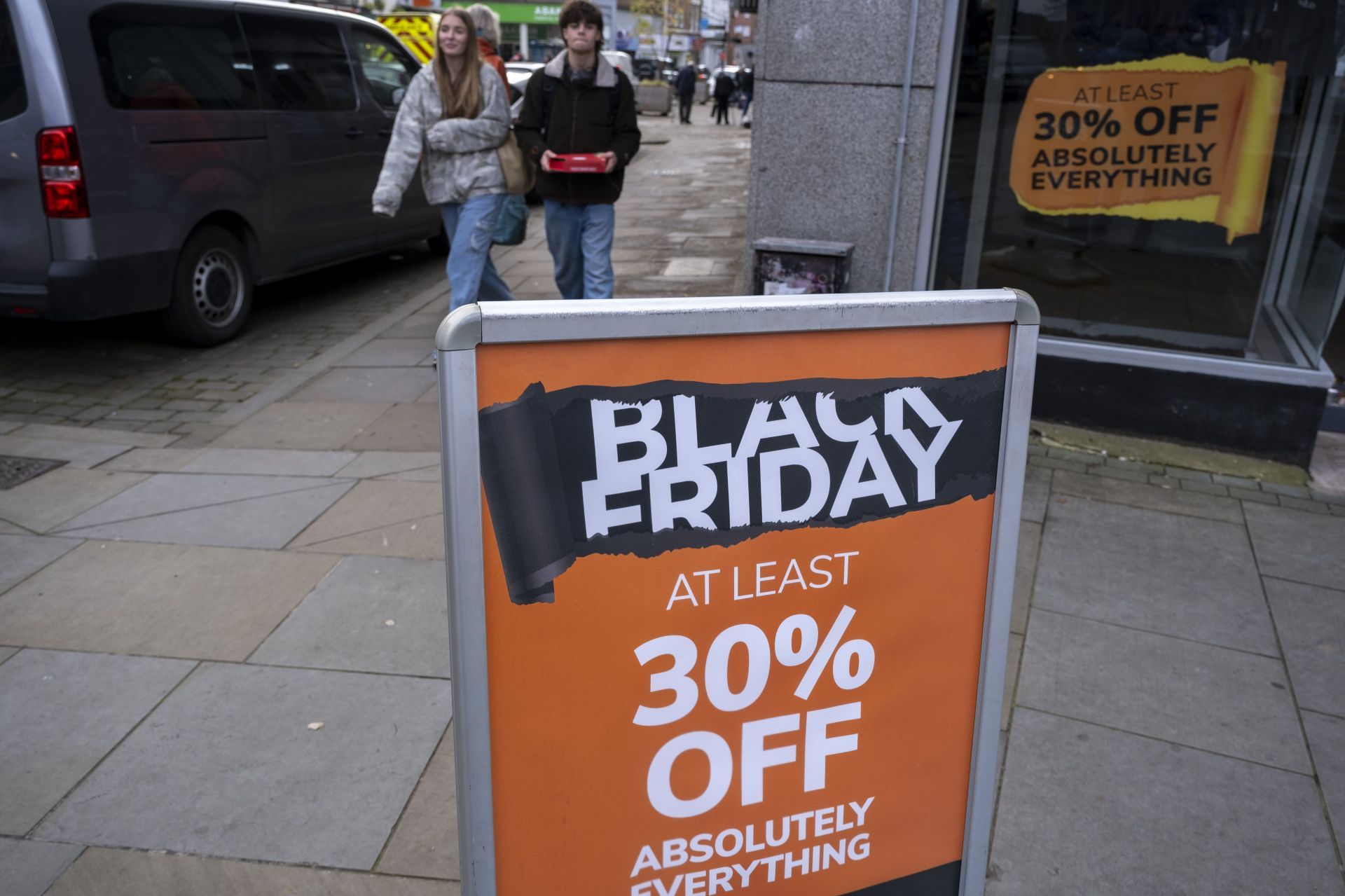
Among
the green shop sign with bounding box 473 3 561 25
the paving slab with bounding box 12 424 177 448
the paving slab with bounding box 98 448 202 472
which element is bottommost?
the paving slab with bounding box 12 424 177 448

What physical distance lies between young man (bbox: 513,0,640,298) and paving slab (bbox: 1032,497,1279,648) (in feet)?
9.90

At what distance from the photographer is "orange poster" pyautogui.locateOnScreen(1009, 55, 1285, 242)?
220 inches

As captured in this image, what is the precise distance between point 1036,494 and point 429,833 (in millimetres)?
3272

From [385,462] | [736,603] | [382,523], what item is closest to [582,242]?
[385,462]

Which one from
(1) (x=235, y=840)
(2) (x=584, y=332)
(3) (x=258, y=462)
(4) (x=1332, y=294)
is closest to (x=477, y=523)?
(2) (x=584, y=332)

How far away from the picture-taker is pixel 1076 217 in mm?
6031

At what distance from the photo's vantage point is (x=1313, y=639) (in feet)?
12.6

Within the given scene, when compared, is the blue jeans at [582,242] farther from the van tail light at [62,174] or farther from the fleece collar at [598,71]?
the van tail light at [62,174]

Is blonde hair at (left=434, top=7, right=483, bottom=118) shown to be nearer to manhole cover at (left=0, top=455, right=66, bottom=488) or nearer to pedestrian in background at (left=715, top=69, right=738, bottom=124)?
manhole cover at (left=0, top=455, right=66, bottom=488)

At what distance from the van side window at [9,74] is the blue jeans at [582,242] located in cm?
290

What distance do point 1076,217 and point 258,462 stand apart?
4541 millimetres

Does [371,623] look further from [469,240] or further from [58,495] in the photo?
[469,240]

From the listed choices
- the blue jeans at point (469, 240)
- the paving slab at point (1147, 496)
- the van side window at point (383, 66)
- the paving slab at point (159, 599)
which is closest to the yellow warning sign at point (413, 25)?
the van side window at point (383, 66)

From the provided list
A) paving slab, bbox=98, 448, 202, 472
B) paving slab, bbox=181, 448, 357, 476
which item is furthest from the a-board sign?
paving slab, bbox=98, 448, 202, 472
